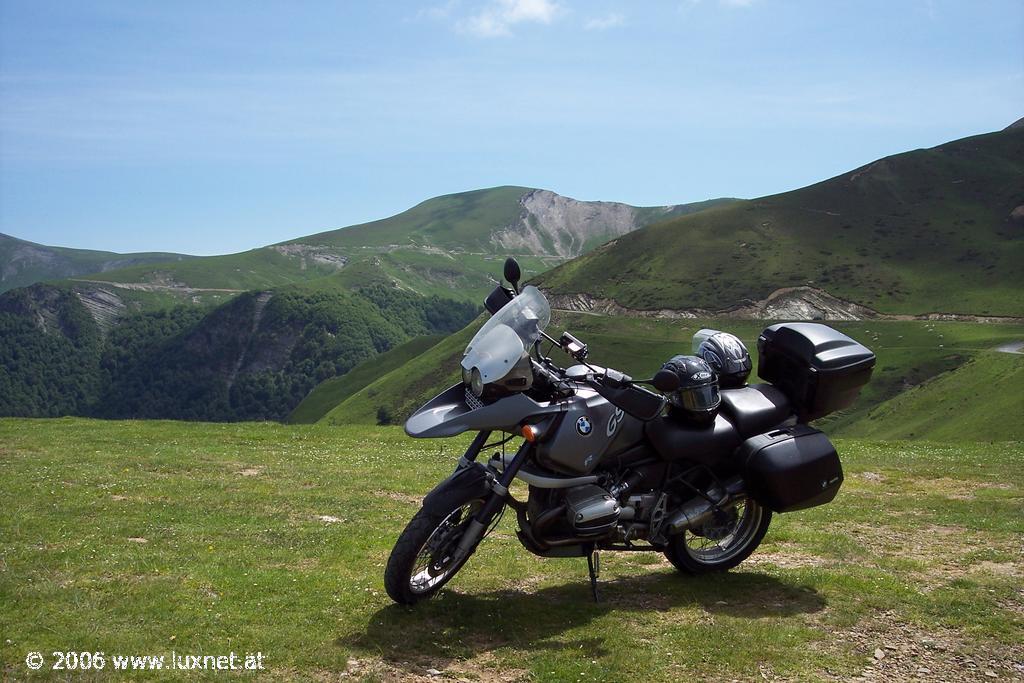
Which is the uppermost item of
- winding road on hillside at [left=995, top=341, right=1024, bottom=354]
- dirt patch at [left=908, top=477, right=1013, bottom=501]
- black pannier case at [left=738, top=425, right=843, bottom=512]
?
black pannier case at [left=738, top=425, right=843, bottom=512]

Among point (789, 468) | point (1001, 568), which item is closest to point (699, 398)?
point (789, 468)

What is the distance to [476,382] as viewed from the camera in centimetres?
851

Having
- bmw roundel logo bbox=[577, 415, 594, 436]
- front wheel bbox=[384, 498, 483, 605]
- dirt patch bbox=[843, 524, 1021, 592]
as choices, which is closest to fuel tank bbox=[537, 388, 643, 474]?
bmw roundel logo bbox=[577, 415, 594, 436]

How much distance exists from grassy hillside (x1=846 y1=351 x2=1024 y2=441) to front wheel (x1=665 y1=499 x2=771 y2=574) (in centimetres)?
7091

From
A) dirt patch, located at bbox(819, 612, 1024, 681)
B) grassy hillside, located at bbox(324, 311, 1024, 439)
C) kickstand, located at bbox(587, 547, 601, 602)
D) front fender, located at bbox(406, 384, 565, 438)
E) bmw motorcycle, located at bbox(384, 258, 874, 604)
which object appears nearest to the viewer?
dirt patch, located at bbox(819, 612, 1024, 681)

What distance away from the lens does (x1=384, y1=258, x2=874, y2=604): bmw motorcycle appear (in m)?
8.58

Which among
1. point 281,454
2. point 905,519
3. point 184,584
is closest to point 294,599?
point 184,584

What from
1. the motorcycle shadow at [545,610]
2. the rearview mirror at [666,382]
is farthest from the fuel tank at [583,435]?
the motorcycle shadow at [545,610]

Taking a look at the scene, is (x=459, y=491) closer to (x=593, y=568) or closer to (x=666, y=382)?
(x=593, y=568)

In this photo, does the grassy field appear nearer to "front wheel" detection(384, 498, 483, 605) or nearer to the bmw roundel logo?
"front wheel" detection(384, 498, 483, 605)

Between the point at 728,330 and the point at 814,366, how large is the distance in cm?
15961

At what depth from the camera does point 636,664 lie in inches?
305

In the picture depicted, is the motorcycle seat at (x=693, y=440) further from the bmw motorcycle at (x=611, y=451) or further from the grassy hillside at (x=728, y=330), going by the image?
the grassy hillside at (x=728, y=330)

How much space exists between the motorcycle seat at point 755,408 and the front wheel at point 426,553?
3470 mm
